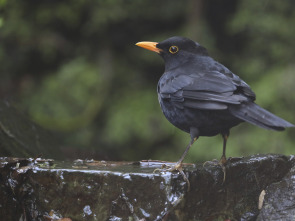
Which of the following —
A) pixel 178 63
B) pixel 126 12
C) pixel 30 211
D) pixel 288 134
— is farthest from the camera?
pixel 126 12

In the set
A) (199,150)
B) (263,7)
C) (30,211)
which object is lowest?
(30,211)

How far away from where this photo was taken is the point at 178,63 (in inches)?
167

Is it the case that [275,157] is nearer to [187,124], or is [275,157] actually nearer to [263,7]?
[187,124]

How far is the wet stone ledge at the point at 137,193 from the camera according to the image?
10.8 feet

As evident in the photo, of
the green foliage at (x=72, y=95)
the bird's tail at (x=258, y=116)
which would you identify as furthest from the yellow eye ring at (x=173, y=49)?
the green foliage at (x=72, y=95)

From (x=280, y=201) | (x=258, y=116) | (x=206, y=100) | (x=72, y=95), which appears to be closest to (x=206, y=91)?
(x=206, y=100)

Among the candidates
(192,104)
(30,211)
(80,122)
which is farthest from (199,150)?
(30,211)

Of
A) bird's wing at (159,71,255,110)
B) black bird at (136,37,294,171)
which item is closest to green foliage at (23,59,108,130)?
black bird at (136,37,294,171)

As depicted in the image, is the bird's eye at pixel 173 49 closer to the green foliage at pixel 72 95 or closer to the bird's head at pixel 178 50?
the bird's head at pixel 178 50

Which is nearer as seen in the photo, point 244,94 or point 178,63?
point 244,94

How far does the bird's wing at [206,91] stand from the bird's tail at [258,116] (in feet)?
0.19

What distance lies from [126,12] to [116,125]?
6.36ft

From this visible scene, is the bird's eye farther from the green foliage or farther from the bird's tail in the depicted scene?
the green foliage

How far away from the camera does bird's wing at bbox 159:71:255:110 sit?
3.45 meters
